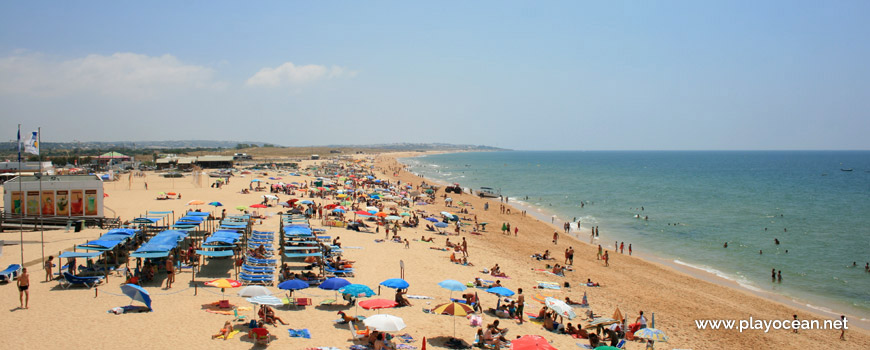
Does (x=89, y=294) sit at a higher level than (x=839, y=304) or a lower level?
higher

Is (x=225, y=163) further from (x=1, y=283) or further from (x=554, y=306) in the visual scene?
(x=554, y=306)

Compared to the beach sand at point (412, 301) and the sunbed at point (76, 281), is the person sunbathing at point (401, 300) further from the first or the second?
the sunbed at point (76, 281)

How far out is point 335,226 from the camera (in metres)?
24.4

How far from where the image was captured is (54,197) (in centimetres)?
2169

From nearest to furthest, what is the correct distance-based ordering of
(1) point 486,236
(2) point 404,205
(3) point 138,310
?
(3) point 138,310 → (1) point 486,236 → (2) point 404,205

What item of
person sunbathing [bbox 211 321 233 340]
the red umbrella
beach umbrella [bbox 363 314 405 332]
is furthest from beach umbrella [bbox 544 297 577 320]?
person sunbathing [bbox 211 321 233 340]

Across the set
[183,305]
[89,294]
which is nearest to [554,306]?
[183,305]

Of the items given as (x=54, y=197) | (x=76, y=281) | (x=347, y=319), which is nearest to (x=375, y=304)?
(x=347, y=319)

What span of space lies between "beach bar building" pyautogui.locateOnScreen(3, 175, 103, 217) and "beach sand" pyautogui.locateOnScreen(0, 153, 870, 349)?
1.80 m

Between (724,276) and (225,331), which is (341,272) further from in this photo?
(724,276)

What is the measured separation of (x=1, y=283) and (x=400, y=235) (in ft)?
48.6

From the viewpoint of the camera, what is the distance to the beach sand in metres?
9.95

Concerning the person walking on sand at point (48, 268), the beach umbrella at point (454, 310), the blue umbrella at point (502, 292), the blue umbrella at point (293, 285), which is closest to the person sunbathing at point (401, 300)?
the beach umbrella at point (454, 310)

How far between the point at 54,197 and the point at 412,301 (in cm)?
1864
